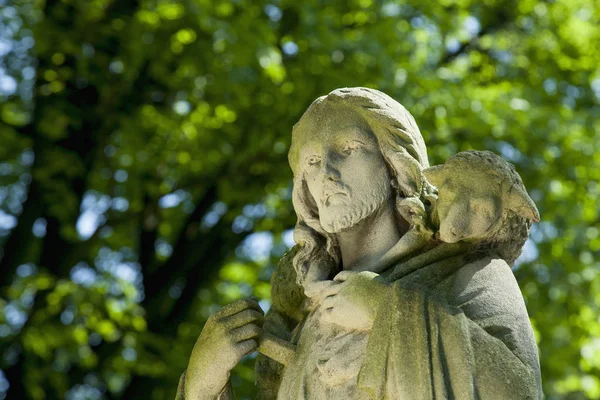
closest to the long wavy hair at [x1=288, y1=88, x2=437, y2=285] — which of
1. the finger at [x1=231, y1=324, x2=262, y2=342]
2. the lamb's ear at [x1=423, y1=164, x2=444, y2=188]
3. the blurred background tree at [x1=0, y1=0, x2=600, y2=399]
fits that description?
the lamb's ear at [x1=423, y1=164, x2=444, y2=188]

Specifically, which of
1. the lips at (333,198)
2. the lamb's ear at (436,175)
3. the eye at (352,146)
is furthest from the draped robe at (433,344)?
the eye at (352,146)

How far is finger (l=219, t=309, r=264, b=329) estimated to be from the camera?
4.76 m

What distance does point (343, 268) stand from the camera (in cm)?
496

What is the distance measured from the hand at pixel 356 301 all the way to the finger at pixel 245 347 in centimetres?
35

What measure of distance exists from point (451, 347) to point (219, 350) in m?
1.01

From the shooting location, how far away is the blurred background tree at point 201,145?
9.98 m

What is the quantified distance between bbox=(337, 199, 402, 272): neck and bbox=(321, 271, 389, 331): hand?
1.02 feet

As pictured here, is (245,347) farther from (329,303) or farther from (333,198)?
(333,198)

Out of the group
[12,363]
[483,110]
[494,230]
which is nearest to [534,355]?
[494,230]

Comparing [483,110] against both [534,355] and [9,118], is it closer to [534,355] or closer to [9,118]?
[9,118]

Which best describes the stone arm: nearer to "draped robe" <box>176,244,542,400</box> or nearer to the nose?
"draped robe" <box>176,244,542,400</box>

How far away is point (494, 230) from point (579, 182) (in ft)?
20.9

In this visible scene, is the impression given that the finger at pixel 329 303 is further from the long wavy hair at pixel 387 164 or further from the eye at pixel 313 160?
the eye at pixel 313 160

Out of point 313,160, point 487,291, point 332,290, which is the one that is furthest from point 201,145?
point 487,291
